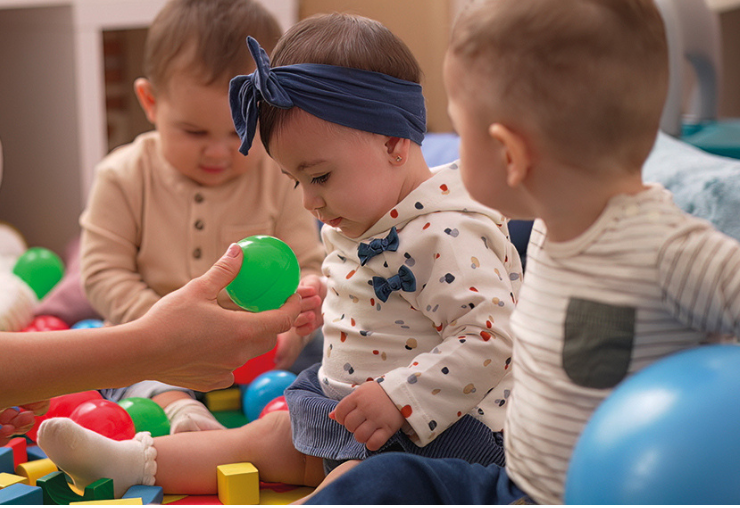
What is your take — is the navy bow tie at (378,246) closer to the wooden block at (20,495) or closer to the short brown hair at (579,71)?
the short brown hair at (579,71)

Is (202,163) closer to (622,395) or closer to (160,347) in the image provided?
(160,347)

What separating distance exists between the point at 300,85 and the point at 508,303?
0.38 metres

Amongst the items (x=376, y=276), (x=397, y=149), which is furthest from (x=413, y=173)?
(x=376, y=276)

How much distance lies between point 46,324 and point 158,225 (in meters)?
0.45

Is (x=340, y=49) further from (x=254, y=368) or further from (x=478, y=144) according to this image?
(x=254, y=368)

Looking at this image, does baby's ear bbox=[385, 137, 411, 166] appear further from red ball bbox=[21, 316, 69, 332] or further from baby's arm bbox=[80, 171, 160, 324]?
red ball bbox=[21, 316, 69, 332]

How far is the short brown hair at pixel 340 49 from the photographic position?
96cm

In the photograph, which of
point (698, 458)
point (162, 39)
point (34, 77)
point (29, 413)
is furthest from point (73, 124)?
point (698, 458)

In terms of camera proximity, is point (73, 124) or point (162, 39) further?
point (73, 124)

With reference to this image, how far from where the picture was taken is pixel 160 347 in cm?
88

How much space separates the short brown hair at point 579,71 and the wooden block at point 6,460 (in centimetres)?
87

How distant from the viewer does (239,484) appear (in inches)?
39.2

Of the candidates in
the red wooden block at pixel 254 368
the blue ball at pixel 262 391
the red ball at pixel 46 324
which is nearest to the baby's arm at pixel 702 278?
the blue ball at pixel 262 391

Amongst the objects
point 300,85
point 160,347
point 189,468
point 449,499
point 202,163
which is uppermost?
point 300,85
